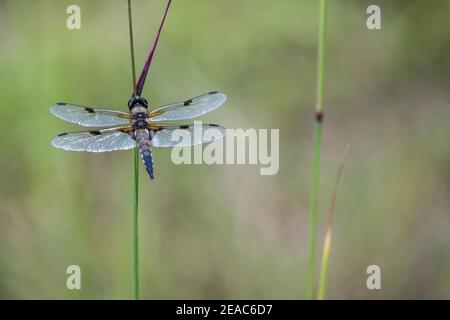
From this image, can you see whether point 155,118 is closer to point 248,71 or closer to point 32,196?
point 32,196

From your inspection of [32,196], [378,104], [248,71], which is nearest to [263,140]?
[248,71]

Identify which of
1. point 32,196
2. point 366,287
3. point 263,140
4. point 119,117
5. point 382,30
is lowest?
point 366,287

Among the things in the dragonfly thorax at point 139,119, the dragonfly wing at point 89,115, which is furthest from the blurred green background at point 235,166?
the dragonfly thorax at point 139,119

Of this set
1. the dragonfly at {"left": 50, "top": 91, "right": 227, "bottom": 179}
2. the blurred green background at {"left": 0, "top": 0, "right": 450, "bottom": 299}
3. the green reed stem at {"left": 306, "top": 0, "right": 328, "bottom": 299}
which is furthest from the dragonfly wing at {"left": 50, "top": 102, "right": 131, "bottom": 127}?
the blurred green background at {"left": 0, "top": 0, "right": 450, "bottom": 299}

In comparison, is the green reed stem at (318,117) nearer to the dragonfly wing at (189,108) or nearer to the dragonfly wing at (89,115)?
the dragonfly wing at (189,108)

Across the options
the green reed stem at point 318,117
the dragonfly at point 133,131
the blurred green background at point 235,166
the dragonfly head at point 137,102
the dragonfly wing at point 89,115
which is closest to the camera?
the green reed stem at point 318,117

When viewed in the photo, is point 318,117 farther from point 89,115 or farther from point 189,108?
point 89,115
